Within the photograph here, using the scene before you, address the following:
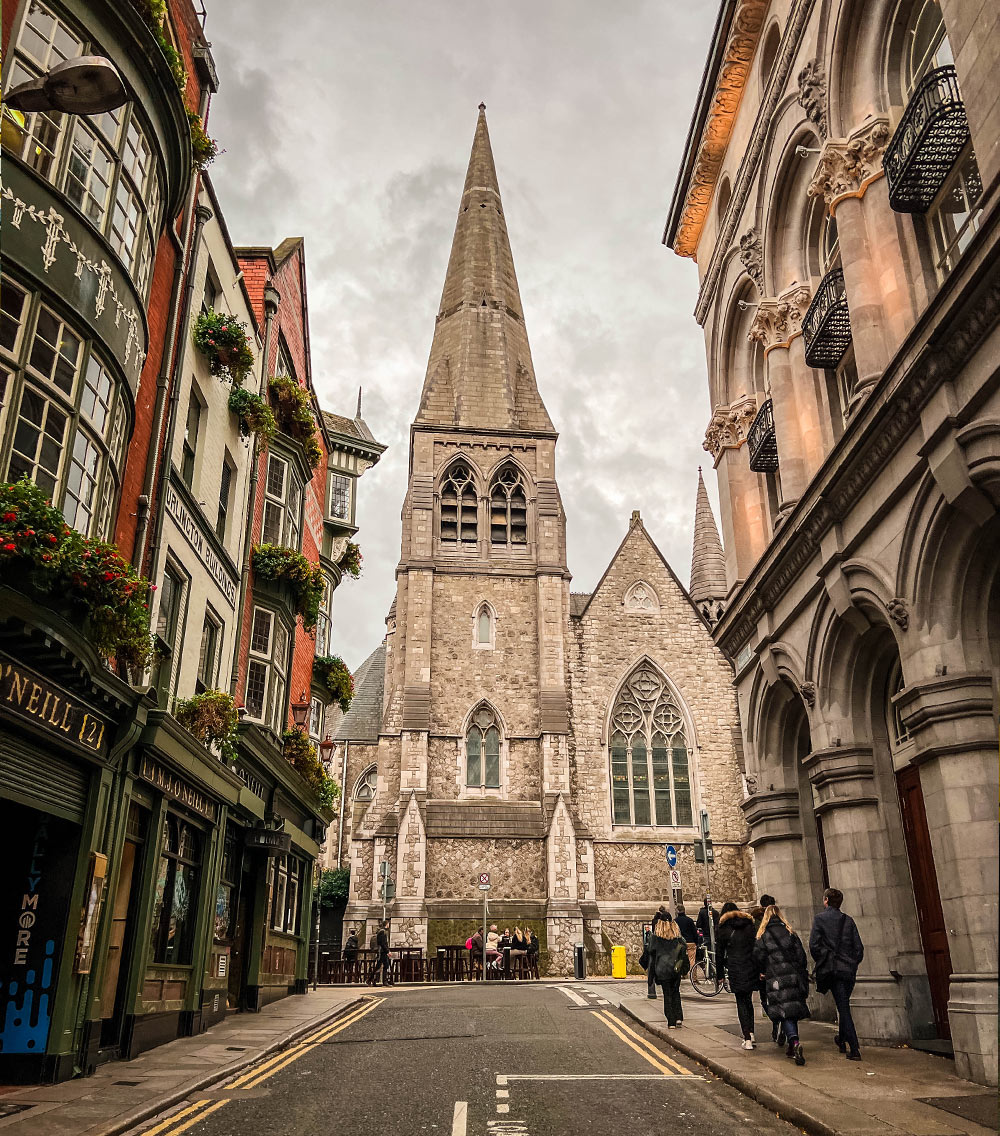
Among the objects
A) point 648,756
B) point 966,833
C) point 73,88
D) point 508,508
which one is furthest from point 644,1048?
point 508,508

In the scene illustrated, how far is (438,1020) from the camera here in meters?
14.7

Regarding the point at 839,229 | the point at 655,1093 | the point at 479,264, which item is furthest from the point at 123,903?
the point at 479,264

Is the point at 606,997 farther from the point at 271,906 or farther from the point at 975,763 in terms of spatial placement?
the point at 975,763

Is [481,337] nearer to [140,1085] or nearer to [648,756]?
[648,756]

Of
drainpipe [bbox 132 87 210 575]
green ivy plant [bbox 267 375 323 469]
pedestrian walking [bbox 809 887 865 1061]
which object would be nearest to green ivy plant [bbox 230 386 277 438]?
green ivy plant [bbox 267 375 323 469]

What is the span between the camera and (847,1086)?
8047 millimetres

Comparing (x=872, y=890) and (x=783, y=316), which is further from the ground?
(x=783, y=316)

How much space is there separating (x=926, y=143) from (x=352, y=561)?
1818 centimetres

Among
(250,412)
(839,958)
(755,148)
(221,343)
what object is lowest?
(839,958)

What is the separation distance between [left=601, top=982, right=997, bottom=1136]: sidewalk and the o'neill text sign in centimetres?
676

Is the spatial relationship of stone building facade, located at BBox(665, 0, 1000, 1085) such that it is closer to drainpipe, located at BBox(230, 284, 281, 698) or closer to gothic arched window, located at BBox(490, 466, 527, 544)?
drainpipe, located at BBox(230, 284, 281, 698)

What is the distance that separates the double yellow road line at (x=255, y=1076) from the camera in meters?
7.25

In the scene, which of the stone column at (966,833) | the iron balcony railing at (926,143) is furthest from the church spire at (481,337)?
the stone column at (966,833)

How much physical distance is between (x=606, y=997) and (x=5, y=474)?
16.1 meters
